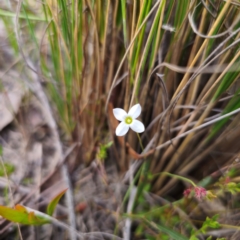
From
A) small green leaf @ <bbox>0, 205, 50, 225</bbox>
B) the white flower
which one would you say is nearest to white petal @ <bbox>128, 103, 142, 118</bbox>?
the white flower

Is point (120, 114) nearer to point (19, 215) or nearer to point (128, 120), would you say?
point (128, 120)

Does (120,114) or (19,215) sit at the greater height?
(120,114)

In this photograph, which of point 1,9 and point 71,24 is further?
point 1,9

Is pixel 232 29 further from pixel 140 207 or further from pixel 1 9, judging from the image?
pixel 1 9

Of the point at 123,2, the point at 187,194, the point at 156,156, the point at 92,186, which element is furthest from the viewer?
the point at 92,186

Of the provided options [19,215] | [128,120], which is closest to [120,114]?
[128,120]

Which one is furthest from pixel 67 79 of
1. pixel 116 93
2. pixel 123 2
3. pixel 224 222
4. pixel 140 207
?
pixel 224 222

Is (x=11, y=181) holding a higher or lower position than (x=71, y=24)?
lower

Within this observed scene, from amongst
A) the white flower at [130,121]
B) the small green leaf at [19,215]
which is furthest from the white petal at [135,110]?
the small green leaf at [19,215]
